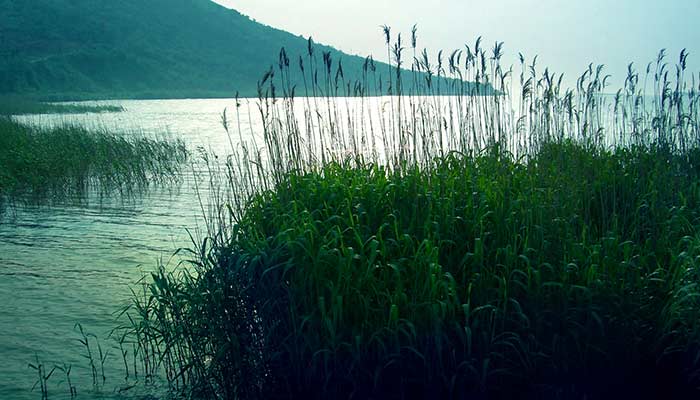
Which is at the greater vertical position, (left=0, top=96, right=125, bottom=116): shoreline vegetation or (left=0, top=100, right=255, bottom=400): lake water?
(left=0, top=96, right=125, bottom=116): shoreline vegetation

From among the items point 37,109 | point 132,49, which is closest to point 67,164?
point 37,109

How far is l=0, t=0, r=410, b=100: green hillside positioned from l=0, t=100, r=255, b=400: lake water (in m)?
48.9

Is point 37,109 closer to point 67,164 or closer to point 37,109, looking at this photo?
point 37,109

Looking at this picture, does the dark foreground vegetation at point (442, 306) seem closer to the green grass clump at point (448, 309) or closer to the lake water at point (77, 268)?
the green grass clump at point (448, 309)

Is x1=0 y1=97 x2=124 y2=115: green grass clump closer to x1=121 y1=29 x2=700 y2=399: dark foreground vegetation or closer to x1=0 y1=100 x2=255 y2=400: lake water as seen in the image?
x1=0 y1=100 x2=255 y2=400: lake water

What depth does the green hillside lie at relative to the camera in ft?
223

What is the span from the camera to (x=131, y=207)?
13062mm

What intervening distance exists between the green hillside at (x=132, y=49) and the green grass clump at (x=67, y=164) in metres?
44.0

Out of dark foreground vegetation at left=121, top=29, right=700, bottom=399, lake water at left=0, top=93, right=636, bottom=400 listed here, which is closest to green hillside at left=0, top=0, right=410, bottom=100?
lake water at left=0, top=93, right=636, bottom=400

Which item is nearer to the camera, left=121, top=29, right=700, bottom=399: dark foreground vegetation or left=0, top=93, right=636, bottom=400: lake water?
left=121, top=29, right=700, bottom=399: dark foreground vegetation

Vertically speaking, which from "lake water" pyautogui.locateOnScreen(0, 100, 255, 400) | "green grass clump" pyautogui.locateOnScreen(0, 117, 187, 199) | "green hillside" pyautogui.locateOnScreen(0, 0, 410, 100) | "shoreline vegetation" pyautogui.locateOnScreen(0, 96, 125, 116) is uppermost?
"green hillside" pyautogui.locateOnScreen(0, 0, 410, 100)

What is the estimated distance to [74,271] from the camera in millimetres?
8570

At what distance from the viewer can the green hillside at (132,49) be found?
68000mm

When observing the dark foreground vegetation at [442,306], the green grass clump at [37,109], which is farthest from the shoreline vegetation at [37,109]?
the dark foreground vegetation at [442,306]
